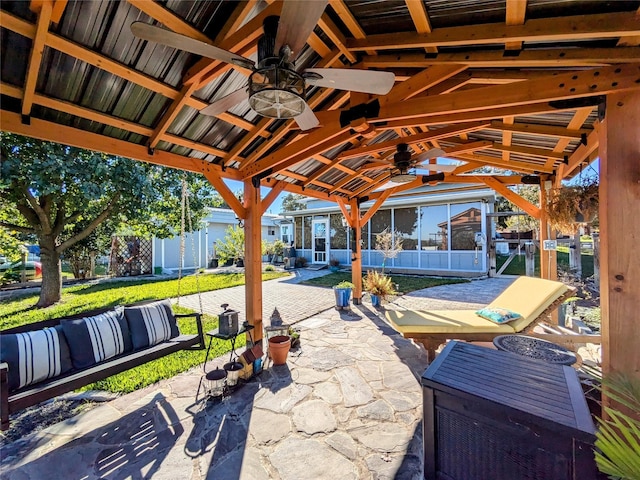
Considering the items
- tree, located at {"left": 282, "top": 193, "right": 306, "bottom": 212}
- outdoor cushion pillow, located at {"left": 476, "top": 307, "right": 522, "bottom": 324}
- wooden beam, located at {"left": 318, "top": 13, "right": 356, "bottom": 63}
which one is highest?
tree, located at {"left": 282, "top": 193, "right": 306, "bottom": 212}

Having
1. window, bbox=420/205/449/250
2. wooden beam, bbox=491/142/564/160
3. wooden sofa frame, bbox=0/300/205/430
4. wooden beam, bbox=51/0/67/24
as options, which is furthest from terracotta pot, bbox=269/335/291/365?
window, bbox=420/205/449/250

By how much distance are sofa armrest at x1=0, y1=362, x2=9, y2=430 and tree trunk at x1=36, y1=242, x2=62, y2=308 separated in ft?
22.4

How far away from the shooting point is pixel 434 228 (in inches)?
454

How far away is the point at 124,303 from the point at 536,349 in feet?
24.5

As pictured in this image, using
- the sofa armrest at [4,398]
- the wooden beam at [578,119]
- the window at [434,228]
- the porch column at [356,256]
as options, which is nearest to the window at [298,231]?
the window at [434,228]

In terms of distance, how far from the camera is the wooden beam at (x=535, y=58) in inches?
71.6

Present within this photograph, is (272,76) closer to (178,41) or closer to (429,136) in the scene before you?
(178,41)

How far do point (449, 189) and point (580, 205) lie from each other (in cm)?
851

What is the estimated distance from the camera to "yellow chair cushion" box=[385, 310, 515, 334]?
3.49m

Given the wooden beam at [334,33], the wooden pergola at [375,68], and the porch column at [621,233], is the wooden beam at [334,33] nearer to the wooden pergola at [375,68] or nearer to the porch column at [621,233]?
the wooden pergola at [375,68]

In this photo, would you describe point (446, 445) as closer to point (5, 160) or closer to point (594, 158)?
point (594, 158)

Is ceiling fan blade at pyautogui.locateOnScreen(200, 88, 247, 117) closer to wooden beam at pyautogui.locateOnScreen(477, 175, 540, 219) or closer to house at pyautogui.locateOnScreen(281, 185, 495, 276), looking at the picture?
wooden beam at pyautogui.locateOnScreen(477, 175, 540, 219)

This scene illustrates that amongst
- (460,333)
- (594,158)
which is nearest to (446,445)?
(460,333)

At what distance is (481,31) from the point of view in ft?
6.22
